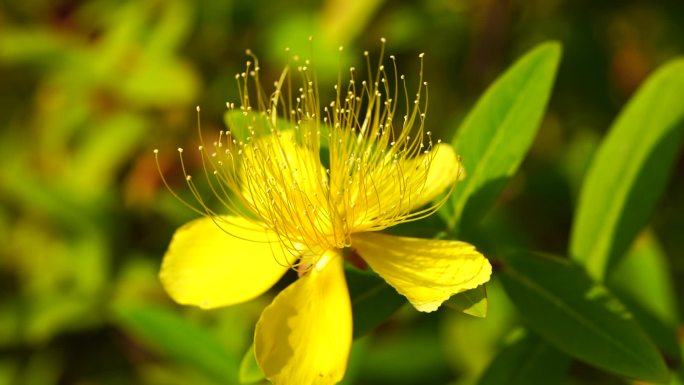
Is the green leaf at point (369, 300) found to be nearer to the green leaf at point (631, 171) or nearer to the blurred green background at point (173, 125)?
the green leaf at point (631, 171)

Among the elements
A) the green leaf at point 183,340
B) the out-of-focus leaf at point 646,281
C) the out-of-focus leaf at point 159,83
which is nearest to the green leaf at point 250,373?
the green leaf at point 183,340

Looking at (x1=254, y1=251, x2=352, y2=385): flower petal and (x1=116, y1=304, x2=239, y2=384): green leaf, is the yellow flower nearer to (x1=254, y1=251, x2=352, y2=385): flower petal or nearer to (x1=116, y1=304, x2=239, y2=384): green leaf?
(x1=254, y1=251, x2=352, y2=385): flower petal

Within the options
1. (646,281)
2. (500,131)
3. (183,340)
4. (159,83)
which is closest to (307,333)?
(500,131)

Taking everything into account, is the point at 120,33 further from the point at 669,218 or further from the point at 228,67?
the point at 669,218

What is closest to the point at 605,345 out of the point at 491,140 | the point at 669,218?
the point at 491,140

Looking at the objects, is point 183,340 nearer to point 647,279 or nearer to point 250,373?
point 250,373
